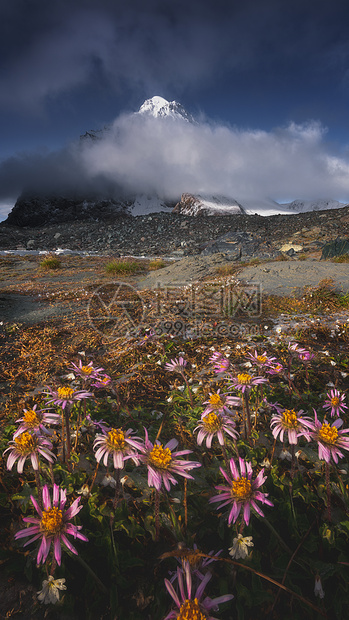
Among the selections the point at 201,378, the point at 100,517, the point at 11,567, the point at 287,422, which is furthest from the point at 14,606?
the point at 201,378

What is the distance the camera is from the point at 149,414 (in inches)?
94.3

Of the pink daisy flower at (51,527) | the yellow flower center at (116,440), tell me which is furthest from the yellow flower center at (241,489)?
the pink daisy flower at (51,527)

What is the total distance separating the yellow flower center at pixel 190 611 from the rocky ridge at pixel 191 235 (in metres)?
18.4

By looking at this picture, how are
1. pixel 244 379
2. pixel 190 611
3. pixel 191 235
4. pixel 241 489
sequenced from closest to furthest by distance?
pixel 190 611, pixel 241 489, pixel 244 379, pixel 191 235

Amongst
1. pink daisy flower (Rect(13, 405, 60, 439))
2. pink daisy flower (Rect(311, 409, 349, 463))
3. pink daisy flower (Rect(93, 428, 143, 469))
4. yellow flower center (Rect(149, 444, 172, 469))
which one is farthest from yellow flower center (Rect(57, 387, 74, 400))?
pink daisy flower (Rect(311, 409, 349, 463))

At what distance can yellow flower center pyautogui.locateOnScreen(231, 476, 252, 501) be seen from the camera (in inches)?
46.9

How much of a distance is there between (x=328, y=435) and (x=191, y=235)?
109 ft

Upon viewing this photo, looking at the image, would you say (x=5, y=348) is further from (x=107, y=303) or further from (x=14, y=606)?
(x=14, y=606)

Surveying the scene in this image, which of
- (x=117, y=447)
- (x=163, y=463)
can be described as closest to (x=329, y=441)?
(x=163, y=463)

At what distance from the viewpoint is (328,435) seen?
4.46 ft

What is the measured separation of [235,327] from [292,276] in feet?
14.7

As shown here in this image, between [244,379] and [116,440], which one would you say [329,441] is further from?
[116,440]

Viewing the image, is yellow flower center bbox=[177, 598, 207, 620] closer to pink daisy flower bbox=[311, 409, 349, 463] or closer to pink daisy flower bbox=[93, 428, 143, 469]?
pink daisy flower bbox=[93, 428, 143, 469]

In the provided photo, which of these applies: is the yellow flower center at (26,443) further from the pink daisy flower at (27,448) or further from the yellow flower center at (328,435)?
the yellow flower center at (328,435)
